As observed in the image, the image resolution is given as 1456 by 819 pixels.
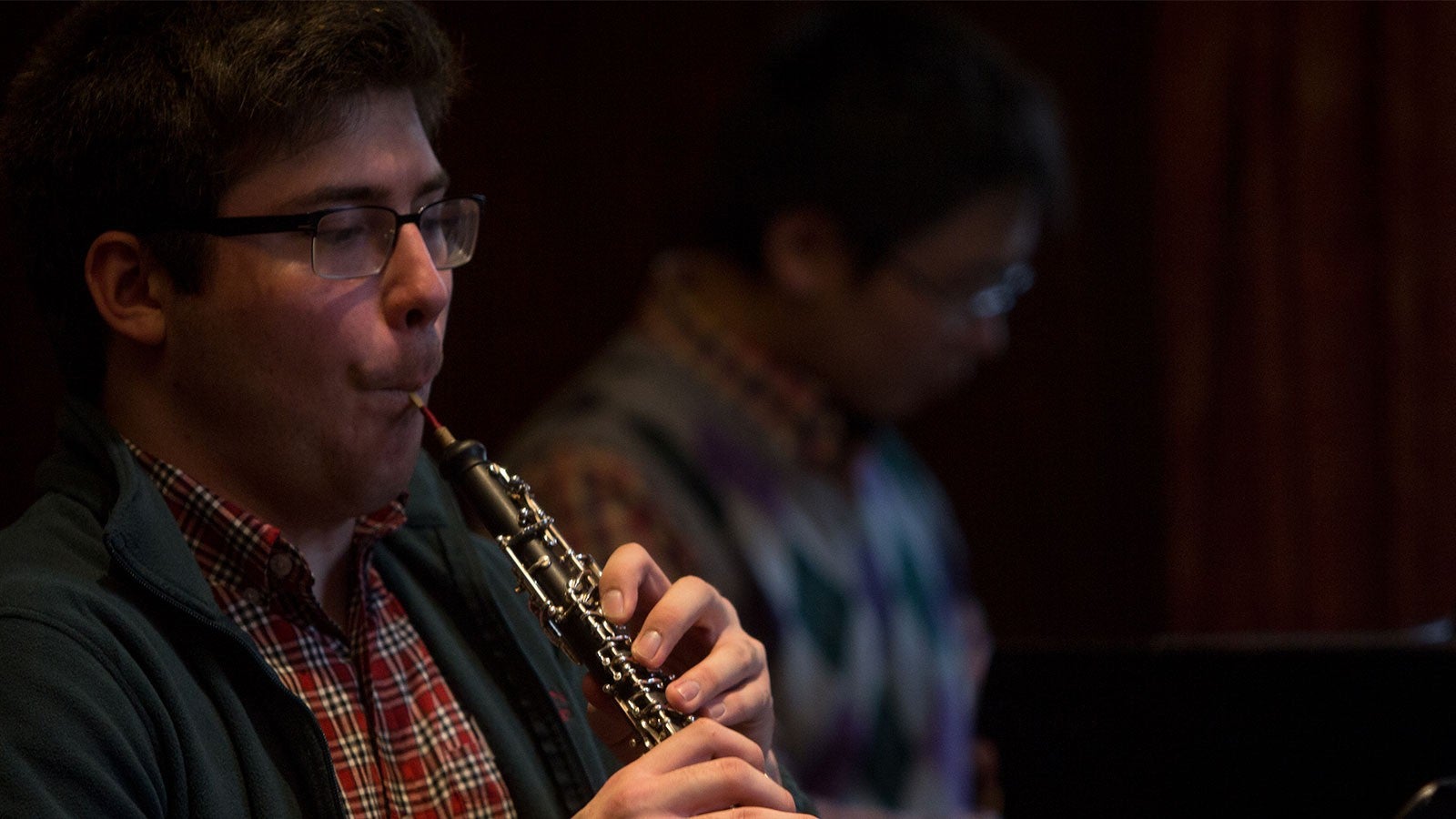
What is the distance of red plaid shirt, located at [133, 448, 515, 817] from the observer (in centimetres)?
123

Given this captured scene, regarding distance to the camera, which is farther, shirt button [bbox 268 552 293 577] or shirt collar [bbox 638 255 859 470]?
shirt collar [bbox 638 255 859 470]

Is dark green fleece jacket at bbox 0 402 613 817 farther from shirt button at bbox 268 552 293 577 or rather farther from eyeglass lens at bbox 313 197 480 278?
eyeglass lens at bbox 313 197 480 278

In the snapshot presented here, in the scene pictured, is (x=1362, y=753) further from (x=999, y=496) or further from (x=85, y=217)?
(x=999, y=496)

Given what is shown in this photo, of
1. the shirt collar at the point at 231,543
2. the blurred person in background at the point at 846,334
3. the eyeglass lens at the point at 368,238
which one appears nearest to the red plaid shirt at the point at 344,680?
the shirt collar at the point at 231,543

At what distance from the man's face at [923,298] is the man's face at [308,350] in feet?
4.08

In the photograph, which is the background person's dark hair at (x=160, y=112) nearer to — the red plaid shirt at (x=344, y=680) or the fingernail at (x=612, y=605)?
the red plaid shirt at (x=344, y=680)

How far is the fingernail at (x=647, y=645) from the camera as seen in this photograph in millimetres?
1196

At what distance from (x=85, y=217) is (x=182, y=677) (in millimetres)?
401

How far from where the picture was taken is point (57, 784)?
1.00 m

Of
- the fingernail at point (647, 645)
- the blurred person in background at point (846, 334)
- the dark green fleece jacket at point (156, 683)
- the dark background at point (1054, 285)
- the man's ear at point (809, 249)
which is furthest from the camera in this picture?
the dark background at point (1054, 285)

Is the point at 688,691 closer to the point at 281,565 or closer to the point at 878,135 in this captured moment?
the point at 281,565

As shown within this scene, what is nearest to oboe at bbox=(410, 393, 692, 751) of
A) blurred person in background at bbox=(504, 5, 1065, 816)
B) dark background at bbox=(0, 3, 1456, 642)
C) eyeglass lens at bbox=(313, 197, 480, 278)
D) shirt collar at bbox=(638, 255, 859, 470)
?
eyeglass lens at bbox=(313, 197, 480, 278)

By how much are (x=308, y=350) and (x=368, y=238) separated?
4.2 inches

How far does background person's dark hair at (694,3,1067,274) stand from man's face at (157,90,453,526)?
122 cm
